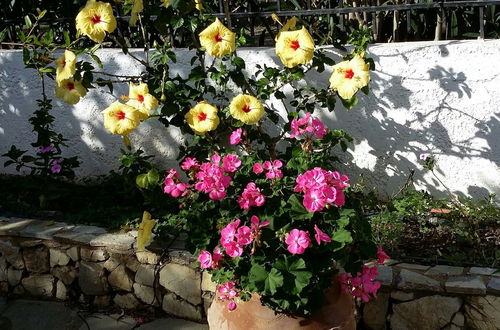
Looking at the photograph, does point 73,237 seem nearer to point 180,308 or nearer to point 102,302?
point 102,302

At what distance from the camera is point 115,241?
3912 mm

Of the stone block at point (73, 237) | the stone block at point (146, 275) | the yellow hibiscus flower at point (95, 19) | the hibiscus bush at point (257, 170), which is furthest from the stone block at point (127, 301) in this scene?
the yellow hibiscus flower at point (95, 19)

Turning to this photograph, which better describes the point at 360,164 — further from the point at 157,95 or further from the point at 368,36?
the point at 157,95

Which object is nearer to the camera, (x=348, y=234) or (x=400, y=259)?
(x=348, y=234)

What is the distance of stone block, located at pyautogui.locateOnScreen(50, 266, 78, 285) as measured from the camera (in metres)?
4.12

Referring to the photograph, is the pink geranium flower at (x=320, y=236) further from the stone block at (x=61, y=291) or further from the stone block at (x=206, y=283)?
the stone block at (x=61, y=291)

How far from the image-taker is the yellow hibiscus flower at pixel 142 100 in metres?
3.52

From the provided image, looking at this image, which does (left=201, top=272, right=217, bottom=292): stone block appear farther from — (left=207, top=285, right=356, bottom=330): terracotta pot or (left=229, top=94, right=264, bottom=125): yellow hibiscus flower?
(left=229, top=94, right=264, bottom=125): yellow hibiscus flower

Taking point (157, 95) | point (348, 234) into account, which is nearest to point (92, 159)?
point (157, 95)

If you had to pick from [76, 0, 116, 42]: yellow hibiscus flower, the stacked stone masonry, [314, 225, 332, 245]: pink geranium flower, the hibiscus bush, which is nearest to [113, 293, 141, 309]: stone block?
the stacked stone masonry

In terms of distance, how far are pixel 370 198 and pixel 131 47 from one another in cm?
193

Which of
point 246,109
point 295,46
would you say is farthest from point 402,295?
point 295,46

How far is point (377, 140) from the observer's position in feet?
13.8

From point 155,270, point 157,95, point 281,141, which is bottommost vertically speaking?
point 155,270
